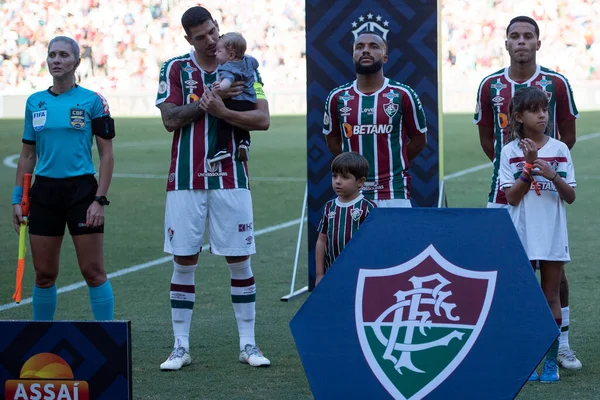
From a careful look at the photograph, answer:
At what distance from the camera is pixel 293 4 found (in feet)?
103

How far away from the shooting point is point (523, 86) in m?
4.94

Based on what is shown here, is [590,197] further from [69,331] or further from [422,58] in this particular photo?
[69,331]

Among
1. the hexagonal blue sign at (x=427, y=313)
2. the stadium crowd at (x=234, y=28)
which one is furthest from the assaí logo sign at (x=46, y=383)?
the stadium crowd at (x=234, y=28)

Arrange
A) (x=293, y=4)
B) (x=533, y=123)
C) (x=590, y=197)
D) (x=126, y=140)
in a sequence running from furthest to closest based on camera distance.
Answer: (x=293, y=4) → (x=126, y=140) → (x=590, y=197) → (x=533, y=123)

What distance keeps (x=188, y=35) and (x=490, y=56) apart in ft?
80.4

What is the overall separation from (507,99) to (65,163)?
2.12 metres

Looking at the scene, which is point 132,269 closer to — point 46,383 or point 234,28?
point 46,383

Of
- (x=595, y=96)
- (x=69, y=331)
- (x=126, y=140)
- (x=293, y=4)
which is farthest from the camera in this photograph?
(x=293, y=4)

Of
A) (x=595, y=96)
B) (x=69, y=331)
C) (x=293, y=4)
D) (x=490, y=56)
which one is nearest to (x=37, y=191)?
(x=69, y=331)

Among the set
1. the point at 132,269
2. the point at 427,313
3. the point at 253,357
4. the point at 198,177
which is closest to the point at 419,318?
the point at 427,313

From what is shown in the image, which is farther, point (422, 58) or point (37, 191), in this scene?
point (422, 58)

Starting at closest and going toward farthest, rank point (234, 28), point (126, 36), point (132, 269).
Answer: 1. point (132, 269)
2. point (126, 36)
3. point (234, 28)

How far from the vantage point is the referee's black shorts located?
15.9 feet

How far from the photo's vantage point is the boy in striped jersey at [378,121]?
4949mm
